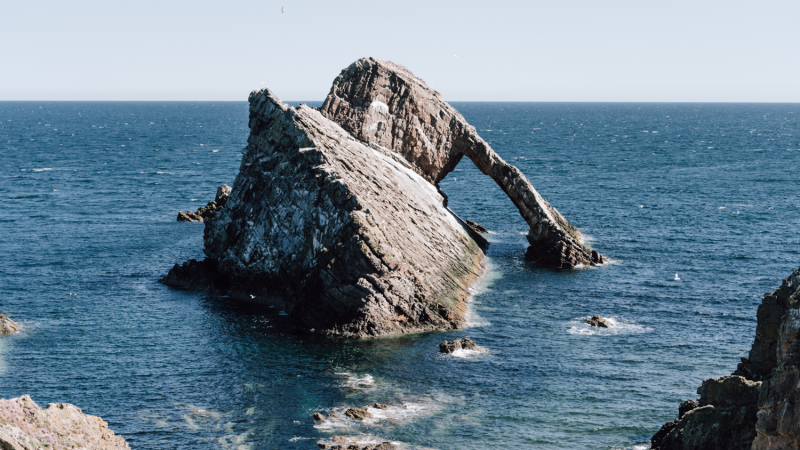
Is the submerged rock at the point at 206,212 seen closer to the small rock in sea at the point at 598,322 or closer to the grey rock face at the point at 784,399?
the small rock in sea at the point at 598,322

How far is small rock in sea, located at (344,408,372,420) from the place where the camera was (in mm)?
41969

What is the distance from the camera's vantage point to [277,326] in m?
58.8

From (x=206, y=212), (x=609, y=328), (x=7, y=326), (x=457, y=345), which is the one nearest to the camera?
(x=457, y=345)

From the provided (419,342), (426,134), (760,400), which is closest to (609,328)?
(419,342)

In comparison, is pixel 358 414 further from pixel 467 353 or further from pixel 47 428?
pixel 47 428

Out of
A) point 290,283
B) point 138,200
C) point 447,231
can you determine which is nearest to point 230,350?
point 290,283

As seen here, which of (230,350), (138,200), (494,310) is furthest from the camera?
(138,200)

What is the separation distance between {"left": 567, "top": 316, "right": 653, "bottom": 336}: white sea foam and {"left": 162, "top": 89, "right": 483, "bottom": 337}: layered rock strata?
29.8 feet

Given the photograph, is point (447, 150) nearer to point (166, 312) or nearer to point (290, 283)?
point (290, 283)

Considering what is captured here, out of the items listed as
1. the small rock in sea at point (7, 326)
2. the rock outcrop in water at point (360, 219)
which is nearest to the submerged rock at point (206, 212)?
the rock outcrop in water at point (360, 219)

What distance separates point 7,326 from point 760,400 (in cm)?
5172

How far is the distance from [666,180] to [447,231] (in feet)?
→ 237

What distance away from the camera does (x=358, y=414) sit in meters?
42.1

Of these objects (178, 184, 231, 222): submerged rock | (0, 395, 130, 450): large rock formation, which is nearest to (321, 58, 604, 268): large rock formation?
(178, 184, 231, 222): submerged rock
